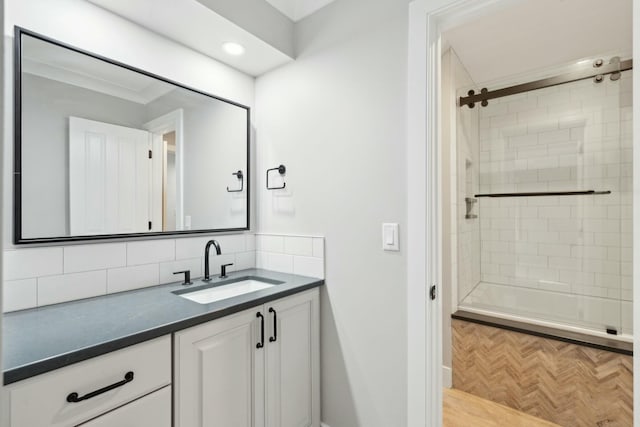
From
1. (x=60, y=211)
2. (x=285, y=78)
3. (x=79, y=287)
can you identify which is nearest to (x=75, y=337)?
(x=79, y=287)

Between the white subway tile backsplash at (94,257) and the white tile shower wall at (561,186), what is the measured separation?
3150mm

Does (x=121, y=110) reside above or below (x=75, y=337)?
above

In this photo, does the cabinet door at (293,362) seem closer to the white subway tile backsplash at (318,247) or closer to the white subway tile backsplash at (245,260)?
the white subway tile backsplash at (318,247)

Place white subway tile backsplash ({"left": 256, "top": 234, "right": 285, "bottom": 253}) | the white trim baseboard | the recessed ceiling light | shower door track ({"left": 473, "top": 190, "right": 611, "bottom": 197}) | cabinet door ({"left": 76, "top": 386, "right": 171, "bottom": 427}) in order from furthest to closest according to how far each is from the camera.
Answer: shower door track ({"left": 473, "top": 190, "right": 611, "bottom": 197})
the white trim baseboard
white subway tile backsplash ({"left": 256, "top": 234, "right": 285, "bottom": 253})
the recessed ceiling light
cabinet door ({"left": 76, "top": 386, "right": 171, "bottom": 427})

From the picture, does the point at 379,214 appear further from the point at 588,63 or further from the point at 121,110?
the point at 588,63

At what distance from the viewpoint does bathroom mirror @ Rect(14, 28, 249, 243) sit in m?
1.21

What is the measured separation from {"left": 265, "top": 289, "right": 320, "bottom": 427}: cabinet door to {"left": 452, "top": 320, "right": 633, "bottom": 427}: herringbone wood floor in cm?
115

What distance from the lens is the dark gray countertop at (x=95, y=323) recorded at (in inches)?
32.9

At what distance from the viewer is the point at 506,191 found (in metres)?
3.15

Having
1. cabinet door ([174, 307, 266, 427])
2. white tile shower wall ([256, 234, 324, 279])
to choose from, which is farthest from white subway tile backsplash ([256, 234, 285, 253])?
cabinet door ([174, 307, 266, 427])

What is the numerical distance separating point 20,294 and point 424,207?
1633 mm

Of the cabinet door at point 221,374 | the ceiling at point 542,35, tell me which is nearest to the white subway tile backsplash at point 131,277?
the cabinet door at point 221,374

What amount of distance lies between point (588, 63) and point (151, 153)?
3255 mm

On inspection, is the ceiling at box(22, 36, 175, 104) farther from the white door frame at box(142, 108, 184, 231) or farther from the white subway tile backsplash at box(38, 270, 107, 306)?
the white subway tile backsplash at box(38, 270, 107, 306)
